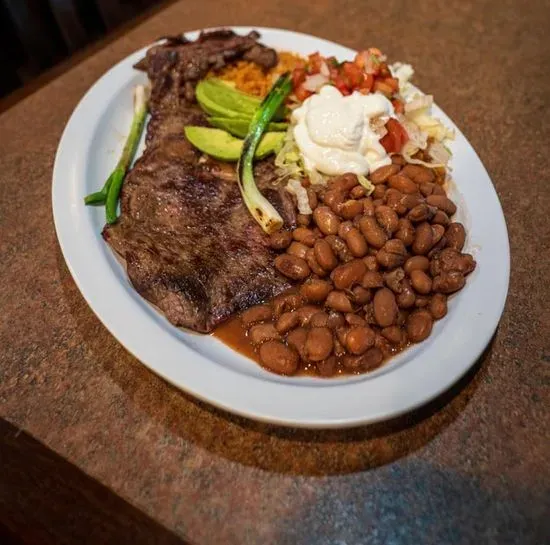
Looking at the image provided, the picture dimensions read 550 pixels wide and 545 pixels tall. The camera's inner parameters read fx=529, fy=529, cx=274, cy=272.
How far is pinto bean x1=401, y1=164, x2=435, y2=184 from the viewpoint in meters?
2.56

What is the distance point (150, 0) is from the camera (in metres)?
4.29

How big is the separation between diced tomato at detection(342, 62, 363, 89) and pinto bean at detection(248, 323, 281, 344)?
1.46 meters

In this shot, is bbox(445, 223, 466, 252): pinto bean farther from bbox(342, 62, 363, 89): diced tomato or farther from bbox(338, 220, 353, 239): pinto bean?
bbox(342, 62, 363, 89): diced tomato

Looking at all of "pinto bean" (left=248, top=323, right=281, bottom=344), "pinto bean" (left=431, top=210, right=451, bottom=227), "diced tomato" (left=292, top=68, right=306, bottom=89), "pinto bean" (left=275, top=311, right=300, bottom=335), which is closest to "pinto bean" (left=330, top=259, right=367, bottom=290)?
"pinto bean" (left=275, top=311, right=300, bottom=335)

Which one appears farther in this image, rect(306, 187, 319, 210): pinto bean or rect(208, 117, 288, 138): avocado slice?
rect(208, 117, 288, 138): avocado slice

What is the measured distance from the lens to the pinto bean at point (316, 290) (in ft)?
7.21

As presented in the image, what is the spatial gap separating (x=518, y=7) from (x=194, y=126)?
3.14 metres

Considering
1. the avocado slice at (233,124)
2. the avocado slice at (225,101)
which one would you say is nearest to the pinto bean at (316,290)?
the avocado slice at (233,124)

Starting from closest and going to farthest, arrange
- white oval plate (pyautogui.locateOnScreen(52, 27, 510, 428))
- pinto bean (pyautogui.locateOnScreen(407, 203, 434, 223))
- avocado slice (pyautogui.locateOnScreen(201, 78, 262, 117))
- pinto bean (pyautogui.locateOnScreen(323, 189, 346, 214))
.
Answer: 1. white oval plate (pyautogui.locateOnScreen(52, 27, 510, 428))
2. pinto bean (pyautogui.locateOnScreen(407, 203, 434, 223))
3. pinto bean (pyautogui.locateOnScreen(323, 189, 346, 214))
4. avocado slice (pyautogui.locateOnScreen(201, 78, 262, 117))

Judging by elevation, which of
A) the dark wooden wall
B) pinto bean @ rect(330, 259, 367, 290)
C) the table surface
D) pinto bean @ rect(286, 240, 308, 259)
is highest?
the dark wooden wall

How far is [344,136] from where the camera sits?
260cm

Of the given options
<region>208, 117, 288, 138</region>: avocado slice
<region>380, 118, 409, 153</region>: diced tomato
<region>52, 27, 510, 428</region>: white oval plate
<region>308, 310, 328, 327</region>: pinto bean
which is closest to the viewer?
<region>52, 27, 510, 428</region>: white oval plate

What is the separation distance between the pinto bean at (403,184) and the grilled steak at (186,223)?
50cm

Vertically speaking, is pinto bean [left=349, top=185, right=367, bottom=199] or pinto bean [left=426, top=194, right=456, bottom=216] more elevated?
pinto bean [left=349, top=185, right=367, bottom=199]
